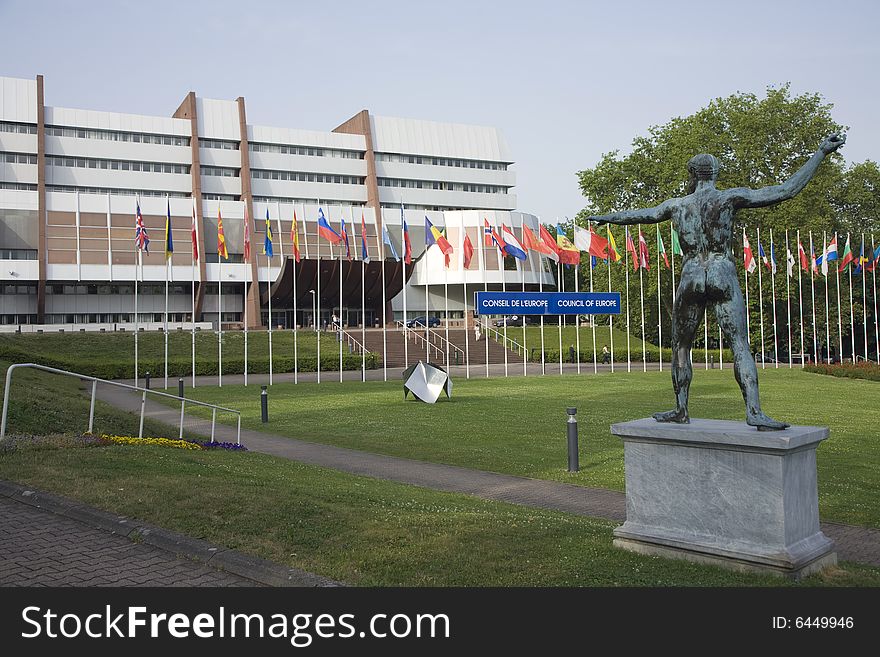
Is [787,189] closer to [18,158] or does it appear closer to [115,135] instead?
[18,158]

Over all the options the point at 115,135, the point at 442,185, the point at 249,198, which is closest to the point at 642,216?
the point at 249,198

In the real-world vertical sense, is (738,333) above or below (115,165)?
below

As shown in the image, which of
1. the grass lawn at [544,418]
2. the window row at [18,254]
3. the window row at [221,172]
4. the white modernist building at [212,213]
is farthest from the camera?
the window row at [221,172]

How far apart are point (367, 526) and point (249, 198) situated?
226 feet

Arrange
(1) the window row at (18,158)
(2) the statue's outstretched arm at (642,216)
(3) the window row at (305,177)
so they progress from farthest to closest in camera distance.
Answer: (3) the window row at (305,177), (1) the window row at (18,158), (2) the statue's outstretched arm at (642,216)

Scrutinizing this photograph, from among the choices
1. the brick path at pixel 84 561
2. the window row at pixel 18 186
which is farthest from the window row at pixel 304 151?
the brick path at pixel 84 561

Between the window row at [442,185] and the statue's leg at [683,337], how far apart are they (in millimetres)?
77475

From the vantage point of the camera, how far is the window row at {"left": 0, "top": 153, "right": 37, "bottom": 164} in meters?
67.4

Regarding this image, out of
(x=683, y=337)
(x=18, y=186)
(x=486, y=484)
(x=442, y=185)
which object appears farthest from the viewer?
(x=442, y=185)

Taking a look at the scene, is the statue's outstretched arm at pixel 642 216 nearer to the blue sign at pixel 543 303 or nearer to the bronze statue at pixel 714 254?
the bronze statue at pixel 714 254

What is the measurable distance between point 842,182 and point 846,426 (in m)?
40.2

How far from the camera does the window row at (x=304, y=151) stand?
3029 inches

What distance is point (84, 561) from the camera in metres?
6.06
